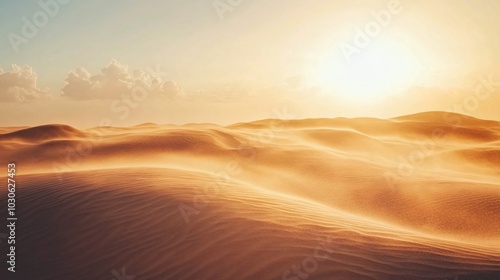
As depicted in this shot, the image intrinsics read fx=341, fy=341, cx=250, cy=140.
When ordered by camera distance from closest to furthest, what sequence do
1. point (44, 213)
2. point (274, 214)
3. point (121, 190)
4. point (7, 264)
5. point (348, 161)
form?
point (7, 264) < point (274, 214) < point (44, 213) < point (121, 190) < point (348, 161)

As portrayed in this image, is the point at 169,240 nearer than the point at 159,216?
Yes

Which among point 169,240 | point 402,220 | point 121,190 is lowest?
point 402,220

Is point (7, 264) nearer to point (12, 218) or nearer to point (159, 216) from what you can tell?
point (12, 218)

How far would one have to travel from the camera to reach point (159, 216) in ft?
19.8

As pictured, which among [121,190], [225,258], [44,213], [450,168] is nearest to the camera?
[225,258]

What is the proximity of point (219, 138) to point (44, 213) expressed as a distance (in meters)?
14.8

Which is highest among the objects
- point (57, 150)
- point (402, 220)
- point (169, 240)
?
point (57, 150)

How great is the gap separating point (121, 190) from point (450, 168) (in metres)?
18.0

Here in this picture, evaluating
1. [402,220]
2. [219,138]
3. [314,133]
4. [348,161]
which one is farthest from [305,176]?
[314,133]

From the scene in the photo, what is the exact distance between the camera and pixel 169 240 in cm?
532

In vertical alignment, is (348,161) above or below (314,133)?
below

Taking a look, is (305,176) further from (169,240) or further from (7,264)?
(7,264)

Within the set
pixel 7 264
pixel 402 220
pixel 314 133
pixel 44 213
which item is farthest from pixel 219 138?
pixel 7 264

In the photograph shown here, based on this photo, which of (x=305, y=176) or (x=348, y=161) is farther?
(x=348, y=161)
